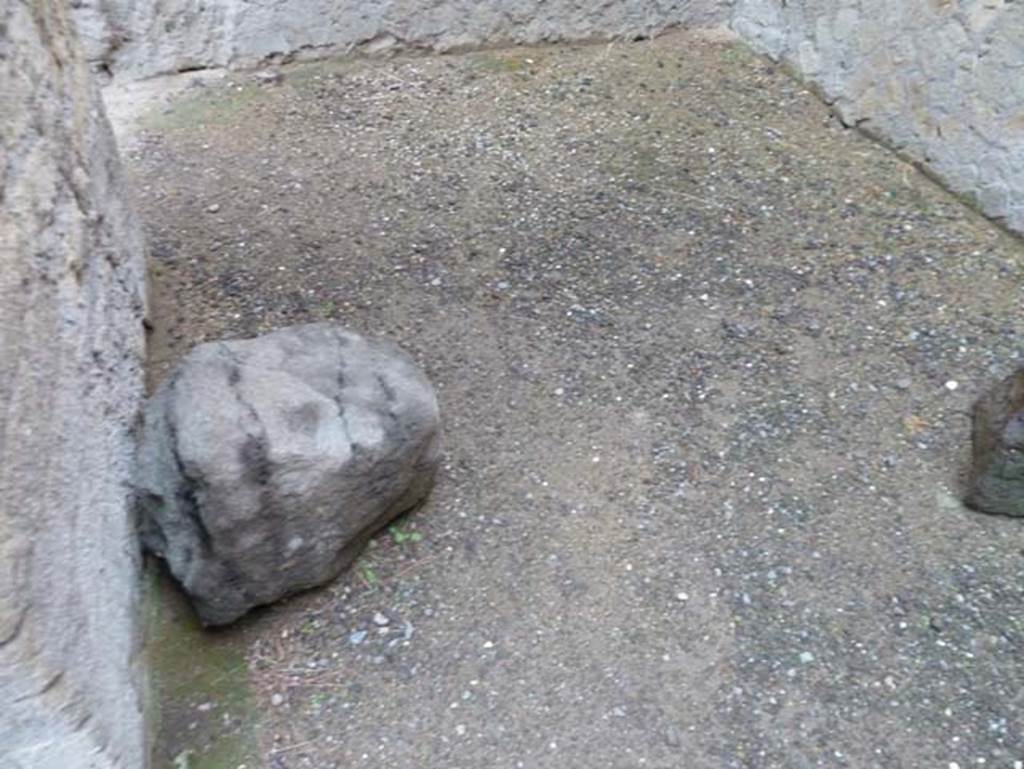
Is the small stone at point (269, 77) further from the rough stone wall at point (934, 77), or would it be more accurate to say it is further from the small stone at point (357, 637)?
the small stone at point (357, 637)

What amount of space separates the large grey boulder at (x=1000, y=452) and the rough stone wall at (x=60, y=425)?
191 centimetres

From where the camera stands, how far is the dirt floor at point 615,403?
2.10m

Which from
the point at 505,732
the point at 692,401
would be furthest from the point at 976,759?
the point at 692,401

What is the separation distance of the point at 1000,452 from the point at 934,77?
1.63m

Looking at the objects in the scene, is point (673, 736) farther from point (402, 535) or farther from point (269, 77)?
point (269, 77)

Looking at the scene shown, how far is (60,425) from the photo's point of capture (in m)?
1.83

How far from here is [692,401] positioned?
2.74 meters

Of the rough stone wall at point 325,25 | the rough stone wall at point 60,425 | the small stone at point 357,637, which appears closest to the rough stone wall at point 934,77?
the rough stone wall at point 325,25

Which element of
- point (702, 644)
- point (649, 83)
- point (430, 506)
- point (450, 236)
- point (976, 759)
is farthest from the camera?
point (649, 83)

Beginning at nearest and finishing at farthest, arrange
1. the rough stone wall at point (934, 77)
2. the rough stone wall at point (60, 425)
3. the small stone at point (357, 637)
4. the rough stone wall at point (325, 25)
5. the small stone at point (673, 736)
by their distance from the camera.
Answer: the rough stone wall at point (60, 425)
the small stone at point (673, 736)
the small stone at point (357, 637)
the rough stone wall at point (934, 77)
the rough stone wall at point (325, 25)

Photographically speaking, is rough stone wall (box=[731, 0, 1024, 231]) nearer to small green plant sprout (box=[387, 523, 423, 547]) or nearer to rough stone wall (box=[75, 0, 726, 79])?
rough stone wall (box=[75, 0, 726, 79])

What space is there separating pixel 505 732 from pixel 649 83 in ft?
8.86

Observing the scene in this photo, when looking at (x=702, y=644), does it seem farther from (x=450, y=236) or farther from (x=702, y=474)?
(x=450, y=236)

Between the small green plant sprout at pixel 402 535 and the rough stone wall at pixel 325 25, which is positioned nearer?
the small green plant sprout at pixel 402 535
